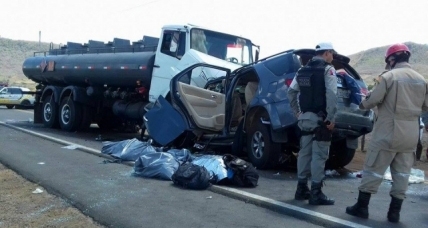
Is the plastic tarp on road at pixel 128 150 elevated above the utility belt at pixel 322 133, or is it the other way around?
the utility belt at pixel 322 133

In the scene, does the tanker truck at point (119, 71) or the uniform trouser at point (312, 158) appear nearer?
the uniform trouser at point (312, 158)

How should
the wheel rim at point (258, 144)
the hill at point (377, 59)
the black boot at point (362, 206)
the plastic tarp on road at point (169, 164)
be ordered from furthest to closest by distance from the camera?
the hill at point (377, 59), the wheel rim at point (258, 144), the plastic tarp on road at point (169, 164), the black boot at point (362, 206)

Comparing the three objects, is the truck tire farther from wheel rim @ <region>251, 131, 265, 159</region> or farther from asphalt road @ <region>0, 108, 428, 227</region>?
wheel rim @ <region>251, 131, 265, 159</region>

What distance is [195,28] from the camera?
1288 centimetres

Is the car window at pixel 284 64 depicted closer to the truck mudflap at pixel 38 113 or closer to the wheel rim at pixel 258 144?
the wheel rim at pixel 258 144

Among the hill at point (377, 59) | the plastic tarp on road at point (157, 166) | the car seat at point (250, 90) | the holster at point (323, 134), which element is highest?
the hill at point (377, 59)

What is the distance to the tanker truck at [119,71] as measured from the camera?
1281 cm

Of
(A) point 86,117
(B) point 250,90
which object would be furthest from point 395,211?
(A) point 86,117

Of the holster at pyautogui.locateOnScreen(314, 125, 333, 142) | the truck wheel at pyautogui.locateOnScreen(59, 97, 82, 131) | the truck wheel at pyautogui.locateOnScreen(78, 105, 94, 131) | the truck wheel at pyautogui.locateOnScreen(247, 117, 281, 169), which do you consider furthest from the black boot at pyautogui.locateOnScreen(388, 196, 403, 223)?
the truck wheel at pyautogui.locateOnScreen(78, 105, 94, 131)

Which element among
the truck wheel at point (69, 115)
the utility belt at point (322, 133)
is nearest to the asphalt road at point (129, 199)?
the utility belt at point (322, 133)

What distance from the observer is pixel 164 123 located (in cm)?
1111

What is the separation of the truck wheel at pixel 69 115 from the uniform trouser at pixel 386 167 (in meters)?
12.0

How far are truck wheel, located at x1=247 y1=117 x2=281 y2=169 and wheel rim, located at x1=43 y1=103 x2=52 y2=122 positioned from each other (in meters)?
9.95

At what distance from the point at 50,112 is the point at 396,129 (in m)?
14.1
